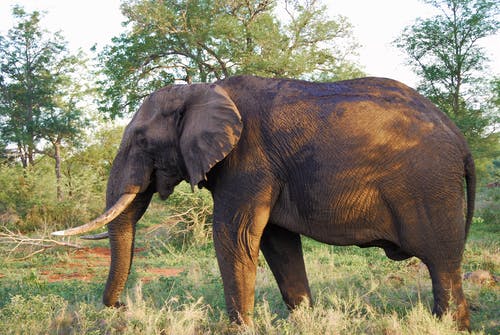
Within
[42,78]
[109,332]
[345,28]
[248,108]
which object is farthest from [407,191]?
[345,28]

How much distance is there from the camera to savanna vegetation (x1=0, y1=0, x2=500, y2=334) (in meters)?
5.29

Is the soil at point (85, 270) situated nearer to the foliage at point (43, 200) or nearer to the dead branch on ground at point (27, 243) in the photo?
the dead branch on ground at point (27, 243)

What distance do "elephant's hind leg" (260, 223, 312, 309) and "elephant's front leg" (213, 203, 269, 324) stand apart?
2.43ft

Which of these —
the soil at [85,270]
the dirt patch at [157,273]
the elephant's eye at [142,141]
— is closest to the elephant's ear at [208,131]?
the elephant's eye at [142,141]

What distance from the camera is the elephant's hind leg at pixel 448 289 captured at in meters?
4.80

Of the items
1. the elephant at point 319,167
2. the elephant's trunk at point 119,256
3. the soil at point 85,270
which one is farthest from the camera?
the soil at point 85,270

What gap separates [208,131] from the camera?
16.4 feet

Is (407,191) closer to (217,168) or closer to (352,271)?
(217,168)

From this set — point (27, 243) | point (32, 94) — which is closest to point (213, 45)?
point (32, 94)

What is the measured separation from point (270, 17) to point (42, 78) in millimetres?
8554

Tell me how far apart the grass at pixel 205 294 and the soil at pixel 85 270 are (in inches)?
3.5

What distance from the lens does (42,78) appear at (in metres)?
20.0

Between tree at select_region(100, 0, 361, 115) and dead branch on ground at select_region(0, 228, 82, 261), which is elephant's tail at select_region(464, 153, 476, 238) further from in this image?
tree at select_region(100, 0, 361, 115)

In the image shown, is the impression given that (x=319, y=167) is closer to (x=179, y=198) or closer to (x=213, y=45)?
(x=179, y=198)
